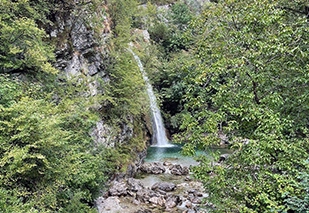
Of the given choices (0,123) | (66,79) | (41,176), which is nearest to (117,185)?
(66,79)

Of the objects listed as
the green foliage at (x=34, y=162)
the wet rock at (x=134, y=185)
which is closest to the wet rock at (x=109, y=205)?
the wet rock at (x=134, y=185)

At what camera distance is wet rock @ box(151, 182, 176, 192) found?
9.07 metres

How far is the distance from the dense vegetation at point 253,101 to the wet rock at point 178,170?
6160mm

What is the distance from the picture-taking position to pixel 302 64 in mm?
4633

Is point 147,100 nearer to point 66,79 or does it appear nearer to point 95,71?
point 95,71

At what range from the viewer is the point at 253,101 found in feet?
16.3

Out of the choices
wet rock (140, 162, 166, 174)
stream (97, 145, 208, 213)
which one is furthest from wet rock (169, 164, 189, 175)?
wet rock (140, 162, 166, 174)

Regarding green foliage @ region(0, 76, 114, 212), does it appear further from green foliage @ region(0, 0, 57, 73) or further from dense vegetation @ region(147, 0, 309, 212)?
dense vegetation @ region(147, 0, 309, 212)

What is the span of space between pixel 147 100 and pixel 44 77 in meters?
5.68

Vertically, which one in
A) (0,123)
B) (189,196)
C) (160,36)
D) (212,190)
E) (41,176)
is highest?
(160,36)

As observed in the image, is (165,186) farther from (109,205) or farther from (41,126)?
(41,126)

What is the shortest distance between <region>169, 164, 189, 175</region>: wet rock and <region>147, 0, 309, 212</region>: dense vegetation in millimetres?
6160

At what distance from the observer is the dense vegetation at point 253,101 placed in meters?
4.14

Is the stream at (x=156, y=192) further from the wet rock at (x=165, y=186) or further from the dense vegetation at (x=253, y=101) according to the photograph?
the dense vegetation at (x=253, y=101)
